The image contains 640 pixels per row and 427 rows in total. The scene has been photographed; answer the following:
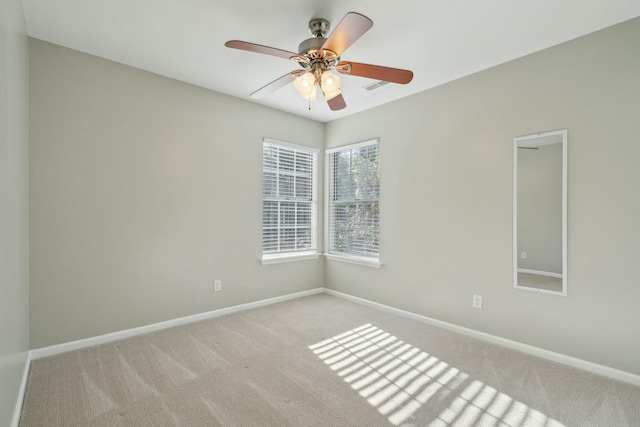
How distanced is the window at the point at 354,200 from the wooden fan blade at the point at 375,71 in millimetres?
1812

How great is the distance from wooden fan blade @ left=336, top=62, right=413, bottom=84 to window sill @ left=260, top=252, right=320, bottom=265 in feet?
8.65

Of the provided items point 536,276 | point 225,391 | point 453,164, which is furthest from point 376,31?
point 225,391

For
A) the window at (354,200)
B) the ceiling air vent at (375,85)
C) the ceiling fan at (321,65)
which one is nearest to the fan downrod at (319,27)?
the ceiling fan at (321,65)

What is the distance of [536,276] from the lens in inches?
107

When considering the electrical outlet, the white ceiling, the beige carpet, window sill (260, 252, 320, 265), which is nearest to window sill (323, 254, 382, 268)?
window sill (260, 252, 320, 265)

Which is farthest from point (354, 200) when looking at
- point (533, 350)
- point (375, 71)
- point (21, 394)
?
point (21, 394)

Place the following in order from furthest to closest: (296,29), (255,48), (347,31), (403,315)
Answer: (403,315)
(296,29)
(255,48)
(347,31)

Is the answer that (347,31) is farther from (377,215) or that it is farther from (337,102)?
(377,215)

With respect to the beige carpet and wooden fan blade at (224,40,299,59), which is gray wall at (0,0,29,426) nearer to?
the beige carpet

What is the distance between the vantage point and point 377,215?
4059 mm

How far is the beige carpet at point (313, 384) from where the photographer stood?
189 centimetres

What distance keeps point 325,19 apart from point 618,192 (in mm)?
2518

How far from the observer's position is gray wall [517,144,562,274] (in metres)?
2.60

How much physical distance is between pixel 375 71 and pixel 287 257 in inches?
110
